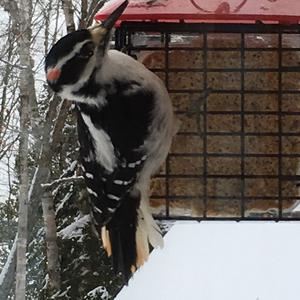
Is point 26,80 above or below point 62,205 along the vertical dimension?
above

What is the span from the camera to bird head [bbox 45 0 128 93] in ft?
3.62

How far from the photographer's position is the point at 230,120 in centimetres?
134

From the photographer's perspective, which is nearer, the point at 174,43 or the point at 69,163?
the point at 174,43

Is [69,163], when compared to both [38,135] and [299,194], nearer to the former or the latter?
[38,135]

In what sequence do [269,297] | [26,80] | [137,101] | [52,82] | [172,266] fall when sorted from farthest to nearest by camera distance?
[26,80], [172,266], [269,297], [137,101], [52,82]

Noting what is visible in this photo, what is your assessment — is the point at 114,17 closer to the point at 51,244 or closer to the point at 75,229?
the point at 51,244

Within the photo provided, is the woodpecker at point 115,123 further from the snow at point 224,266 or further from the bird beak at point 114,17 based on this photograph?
the snow at point 224,266

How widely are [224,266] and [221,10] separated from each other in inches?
107

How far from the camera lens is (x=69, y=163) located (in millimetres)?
5473

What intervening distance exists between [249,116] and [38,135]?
3.59 metres

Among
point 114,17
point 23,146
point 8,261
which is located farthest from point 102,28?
point 8,261

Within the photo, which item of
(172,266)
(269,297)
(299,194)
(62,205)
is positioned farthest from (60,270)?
(299,194)

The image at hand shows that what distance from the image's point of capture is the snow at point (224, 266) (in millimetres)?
3697

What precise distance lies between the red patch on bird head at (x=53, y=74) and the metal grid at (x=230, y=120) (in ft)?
0.68
